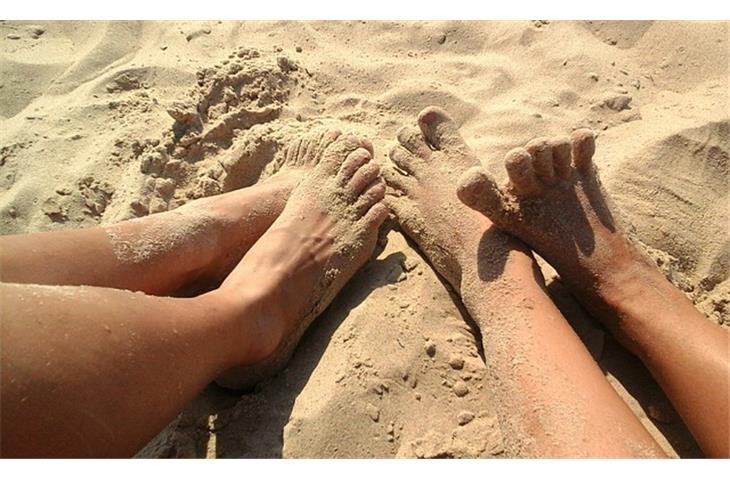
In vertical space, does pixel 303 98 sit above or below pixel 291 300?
above

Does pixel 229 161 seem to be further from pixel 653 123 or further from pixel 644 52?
pixel 644 52

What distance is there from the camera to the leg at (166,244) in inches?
52.2

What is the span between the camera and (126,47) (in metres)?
2.39

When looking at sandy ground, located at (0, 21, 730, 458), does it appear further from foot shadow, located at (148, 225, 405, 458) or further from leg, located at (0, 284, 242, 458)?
leg, located at (0, 284, 242, 458)

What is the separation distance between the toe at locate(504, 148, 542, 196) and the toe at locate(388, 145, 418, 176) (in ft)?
1.16

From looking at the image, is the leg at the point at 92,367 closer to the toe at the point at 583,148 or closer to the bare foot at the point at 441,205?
the bare foot at the point at 441,205

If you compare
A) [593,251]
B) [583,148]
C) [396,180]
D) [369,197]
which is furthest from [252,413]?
[583,148]

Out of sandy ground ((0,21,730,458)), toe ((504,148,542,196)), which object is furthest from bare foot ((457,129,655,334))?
sandy ground ((0,21,730,458))

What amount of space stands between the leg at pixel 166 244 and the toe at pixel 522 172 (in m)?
0.60

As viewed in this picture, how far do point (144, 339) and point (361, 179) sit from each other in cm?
85

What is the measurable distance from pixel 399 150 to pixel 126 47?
1.24 metres

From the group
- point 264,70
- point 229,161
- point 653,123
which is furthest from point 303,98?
point 653,123

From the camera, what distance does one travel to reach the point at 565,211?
61.7 inches

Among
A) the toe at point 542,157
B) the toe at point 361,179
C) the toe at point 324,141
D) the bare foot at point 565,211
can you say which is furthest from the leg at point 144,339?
the toe at point 542,157
